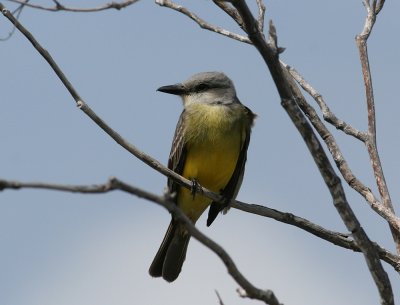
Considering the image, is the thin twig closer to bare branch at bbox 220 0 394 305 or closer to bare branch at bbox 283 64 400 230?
bare branch at bbox 283 64 400 230

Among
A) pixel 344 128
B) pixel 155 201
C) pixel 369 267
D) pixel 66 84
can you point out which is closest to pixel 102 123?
pixel 66 84

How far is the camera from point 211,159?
7.56 m

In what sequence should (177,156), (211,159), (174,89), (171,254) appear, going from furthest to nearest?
(174,89)
(171,254)
(177,156)
(211,159)

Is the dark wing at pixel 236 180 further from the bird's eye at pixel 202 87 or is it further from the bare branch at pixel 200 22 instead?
the bare branch at pixel 200 22

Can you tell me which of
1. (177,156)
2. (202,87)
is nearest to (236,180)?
(177,156)

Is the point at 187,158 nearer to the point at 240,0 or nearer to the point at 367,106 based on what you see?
the point at 367,106

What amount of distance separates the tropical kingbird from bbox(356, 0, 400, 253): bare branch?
1788 mm

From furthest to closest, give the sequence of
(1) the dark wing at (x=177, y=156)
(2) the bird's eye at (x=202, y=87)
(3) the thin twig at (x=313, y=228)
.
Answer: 1. (2) the bird's eye at (x=202, y=87)
2. (1) the dark wing at (x=177, y=156)
3. (3) the thin twig at (x=313, y=228)

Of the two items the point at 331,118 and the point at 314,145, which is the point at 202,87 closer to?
the point at 331,118

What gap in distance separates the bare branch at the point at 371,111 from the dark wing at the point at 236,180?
2.09 meters

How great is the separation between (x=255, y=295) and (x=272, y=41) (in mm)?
1285

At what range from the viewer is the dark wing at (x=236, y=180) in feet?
25.3

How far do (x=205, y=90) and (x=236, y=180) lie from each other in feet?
4.01

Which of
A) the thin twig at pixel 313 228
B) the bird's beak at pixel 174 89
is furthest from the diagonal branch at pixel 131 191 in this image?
the bird's beak at pixel 174 89
